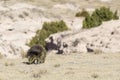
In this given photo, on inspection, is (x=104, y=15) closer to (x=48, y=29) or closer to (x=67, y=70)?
(x=48, y=29)

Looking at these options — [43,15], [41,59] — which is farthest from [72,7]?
[41,59]

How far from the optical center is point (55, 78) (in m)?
17.6

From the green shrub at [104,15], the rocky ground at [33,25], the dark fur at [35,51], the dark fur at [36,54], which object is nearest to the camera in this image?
the dark fur at [36,54]

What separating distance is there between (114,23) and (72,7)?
47790 millimetres

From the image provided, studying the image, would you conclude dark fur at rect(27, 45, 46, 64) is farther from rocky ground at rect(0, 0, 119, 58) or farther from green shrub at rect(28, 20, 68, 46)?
green shrub at rect(28, 20, 68, 46)

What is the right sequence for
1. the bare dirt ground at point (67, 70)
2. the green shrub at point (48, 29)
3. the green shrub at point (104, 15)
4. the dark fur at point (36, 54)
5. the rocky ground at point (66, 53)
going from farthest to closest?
1. the green shrub at point (104, 15)
2. the green shrub at point (48, 29)
3. the dark fur at point (36, 54)
4. the rocky ground at point (66, 53)
5. the bare dirt ground at point (67, 70)

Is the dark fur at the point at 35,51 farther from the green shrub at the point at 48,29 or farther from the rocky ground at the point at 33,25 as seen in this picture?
the green shrub at the point at 48,29

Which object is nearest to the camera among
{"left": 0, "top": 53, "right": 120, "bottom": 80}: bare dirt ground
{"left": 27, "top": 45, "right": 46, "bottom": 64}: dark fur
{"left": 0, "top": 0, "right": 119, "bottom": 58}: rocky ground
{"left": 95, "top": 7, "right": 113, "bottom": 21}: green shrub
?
{"left": 0, "top": 53, "right": 120, "bottom": 80}: bare dirt ground

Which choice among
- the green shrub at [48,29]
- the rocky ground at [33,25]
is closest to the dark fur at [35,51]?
the rocky ground at [33,25]

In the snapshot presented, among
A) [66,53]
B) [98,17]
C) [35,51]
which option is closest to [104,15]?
[98,17]

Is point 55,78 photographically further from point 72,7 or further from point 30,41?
point 72,7

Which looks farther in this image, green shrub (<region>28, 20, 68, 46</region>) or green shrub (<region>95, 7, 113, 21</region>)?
green shrub (<region>95, 7, 113, 21</region>)

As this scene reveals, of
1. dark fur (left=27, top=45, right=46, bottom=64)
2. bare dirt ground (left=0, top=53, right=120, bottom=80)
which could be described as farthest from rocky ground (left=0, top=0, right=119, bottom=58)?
bare dirt ground (left=0, top=53, right=120, bottom=80)

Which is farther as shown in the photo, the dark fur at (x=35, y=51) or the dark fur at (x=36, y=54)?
the dark fur at (x=35, y=51)
